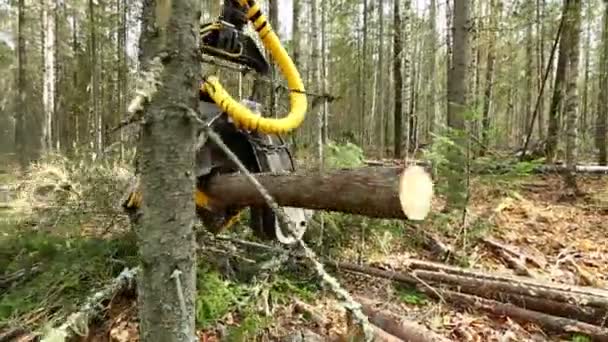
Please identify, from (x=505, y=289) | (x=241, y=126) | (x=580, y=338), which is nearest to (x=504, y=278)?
(x=505, y=289)

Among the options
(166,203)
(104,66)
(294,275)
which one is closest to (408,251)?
(294,275)

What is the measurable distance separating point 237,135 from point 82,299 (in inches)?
66.6

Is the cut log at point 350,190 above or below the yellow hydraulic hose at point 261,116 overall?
below

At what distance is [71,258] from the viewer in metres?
4.12

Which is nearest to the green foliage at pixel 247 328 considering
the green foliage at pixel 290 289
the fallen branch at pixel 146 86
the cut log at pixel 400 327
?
the green foliage at pixel 290 289

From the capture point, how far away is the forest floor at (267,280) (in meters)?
3.53

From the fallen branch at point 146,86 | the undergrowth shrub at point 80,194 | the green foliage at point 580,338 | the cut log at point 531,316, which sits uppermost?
the fallen branch at point 146,86

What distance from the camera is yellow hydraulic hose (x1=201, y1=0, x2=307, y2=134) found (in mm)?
3576

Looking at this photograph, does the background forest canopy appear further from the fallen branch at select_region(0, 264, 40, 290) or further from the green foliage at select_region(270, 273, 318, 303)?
the fallen branch at select_region(0, 264, 40, 290)

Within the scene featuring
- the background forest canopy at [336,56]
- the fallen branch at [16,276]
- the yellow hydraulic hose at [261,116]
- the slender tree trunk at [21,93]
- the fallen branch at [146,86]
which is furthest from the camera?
the background forest canopy at [336,56]

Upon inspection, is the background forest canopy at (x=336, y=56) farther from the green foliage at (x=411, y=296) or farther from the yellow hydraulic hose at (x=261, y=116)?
the green foliage at (x=411, y=296)

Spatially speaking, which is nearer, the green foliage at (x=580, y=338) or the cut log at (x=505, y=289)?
the green foliage at (x=580, y=338)

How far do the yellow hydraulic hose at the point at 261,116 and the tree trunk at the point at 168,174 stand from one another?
4.25 ft

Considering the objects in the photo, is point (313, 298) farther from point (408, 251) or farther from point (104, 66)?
point (104, 66)
